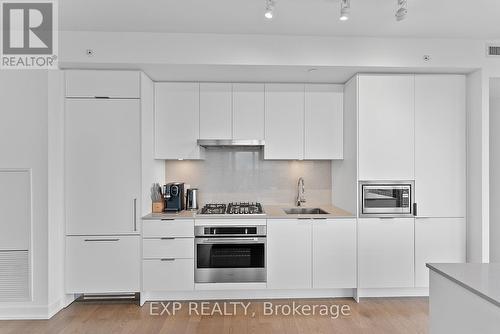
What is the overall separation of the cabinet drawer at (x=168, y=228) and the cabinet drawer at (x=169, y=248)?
51 millimetres

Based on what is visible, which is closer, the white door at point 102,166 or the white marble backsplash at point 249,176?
the white door at point 102,166

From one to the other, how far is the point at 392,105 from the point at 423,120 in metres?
0.36

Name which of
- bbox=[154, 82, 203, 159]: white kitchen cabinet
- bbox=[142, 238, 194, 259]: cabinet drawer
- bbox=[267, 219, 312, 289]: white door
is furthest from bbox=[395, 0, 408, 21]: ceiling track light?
bbox=[142, 238, 194, 259]: cabinet drawer

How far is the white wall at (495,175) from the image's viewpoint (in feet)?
12.1

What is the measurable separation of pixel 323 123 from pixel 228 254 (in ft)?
5.94

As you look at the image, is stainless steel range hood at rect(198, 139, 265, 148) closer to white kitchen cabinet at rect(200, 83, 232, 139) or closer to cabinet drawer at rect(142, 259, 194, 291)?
white kitchen cabinet at rect(200, 83, 232, 139)

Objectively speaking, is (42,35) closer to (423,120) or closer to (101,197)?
(101,197)

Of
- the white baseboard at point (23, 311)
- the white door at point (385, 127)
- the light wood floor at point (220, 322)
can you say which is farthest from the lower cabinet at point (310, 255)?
the white baseboard at point (23, 311)

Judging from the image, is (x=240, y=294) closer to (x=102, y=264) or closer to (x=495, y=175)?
(x=102, y=264)

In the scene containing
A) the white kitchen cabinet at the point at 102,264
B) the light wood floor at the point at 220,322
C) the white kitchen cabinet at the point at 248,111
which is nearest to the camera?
the light wood floor at the point at 220,322

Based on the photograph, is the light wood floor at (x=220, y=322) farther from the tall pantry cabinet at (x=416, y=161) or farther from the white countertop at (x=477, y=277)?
the white countertop at (x=477, y=277)

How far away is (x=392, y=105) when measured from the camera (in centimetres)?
336

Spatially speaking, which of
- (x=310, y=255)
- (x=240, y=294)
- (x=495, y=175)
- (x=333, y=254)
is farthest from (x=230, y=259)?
(x=495, y=175)

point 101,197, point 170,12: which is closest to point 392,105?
point 170,12
